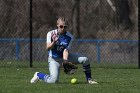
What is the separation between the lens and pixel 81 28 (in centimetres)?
3075

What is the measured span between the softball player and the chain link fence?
38.7 feet

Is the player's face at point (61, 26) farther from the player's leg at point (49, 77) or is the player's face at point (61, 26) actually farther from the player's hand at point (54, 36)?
the player's leg at point (49, 77)

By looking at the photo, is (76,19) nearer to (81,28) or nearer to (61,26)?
(81,28)

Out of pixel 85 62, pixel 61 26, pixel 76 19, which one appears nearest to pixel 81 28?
pixel 76 19

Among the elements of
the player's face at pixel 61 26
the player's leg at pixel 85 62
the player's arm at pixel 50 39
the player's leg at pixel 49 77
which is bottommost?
the player's leg at pixel 49 77

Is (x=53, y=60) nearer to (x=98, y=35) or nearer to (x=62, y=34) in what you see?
(x=62, y=34)

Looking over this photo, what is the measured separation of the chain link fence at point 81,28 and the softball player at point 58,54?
1179cm

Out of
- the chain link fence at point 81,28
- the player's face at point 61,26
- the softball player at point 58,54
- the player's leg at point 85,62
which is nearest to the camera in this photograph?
the player's face at point 61,26

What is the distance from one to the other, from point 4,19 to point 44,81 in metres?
17.3

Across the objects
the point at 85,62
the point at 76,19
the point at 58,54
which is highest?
the point at 76,19

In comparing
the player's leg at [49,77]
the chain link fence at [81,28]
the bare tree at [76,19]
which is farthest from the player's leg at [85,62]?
the bare tree at [76,19]

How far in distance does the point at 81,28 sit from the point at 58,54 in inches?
716

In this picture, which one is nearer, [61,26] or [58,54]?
[61,26]

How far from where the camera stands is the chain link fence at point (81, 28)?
26031 mm
